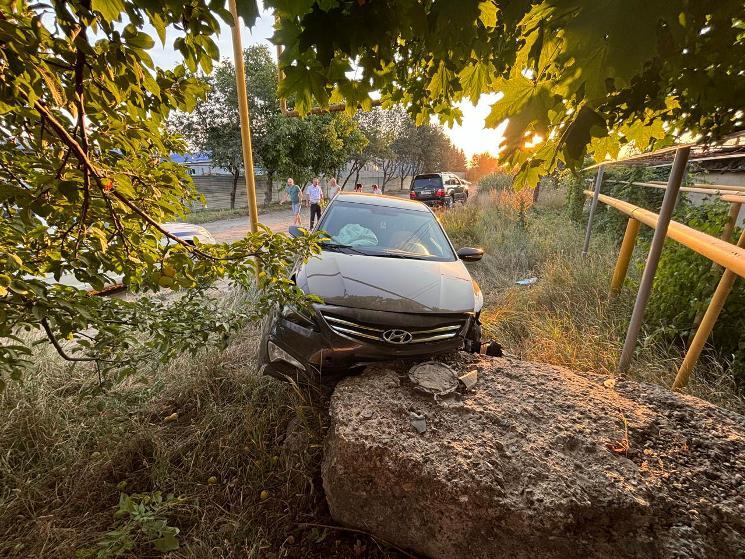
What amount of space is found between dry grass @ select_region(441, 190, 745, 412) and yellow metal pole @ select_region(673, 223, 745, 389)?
0.24m

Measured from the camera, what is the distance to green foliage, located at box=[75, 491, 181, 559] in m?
1.60

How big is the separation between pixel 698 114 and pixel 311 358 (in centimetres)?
238

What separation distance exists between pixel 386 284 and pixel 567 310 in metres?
3.02

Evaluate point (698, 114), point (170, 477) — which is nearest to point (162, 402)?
point (170, 477)

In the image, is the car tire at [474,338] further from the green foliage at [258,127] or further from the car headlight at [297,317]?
the green foliage at [258,127]

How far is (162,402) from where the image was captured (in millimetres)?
2705

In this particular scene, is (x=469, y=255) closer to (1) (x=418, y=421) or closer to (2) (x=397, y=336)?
(2) (x=397, y=336)

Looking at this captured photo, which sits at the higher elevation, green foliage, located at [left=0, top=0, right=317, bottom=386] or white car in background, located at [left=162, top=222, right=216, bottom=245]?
green foliage, located at [left=0, top=0, right=317, bottom=386]

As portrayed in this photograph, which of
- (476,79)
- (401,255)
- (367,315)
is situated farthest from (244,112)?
(476,79)

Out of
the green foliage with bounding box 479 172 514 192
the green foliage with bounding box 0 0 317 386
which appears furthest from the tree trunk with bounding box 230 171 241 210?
the green foliage with bounding box 0 0 317 386

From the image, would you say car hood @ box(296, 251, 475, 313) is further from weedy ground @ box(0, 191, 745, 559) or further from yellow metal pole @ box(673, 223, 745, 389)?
yellow metal pole @ box(673, 223, 745, 389)

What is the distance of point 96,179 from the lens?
3.43ft

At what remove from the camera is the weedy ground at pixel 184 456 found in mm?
1743

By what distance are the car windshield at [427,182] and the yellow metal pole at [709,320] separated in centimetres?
1373
